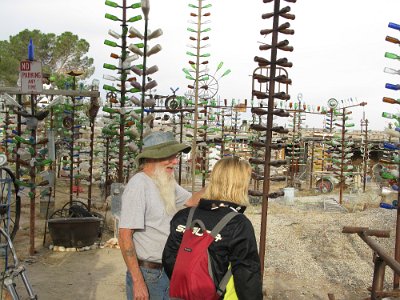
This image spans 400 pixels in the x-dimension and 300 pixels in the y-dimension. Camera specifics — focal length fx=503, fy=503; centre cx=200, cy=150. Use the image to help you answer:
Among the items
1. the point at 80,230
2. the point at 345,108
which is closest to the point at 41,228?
the point at 80,230

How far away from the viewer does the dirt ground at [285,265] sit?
5582mm

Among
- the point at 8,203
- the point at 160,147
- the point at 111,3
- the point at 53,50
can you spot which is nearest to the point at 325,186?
the point at 111,3

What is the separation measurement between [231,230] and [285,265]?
4978 millimetres

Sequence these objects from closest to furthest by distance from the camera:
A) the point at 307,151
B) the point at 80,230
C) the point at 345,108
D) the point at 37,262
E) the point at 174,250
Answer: the point at 174,250 < the point at 37,262 < the point at 80,230 < the point at 345,108 < the point at 307,151

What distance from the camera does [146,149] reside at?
2.84m

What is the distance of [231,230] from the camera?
2160mm

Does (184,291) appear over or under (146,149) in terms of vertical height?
under

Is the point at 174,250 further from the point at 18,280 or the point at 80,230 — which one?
the point at 80,230

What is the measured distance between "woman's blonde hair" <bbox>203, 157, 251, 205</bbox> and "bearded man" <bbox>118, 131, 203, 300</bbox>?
30cm

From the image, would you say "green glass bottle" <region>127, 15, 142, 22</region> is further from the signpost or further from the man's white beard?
the man's white beard

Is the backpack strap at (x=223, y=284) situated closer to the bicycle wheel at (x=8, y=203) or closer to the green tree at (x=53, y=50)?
the bicycle wheel at (x=8, y=203)

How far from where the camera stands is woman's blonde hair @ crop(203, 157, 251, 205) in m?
2.27

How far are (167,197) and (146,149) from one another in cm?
32

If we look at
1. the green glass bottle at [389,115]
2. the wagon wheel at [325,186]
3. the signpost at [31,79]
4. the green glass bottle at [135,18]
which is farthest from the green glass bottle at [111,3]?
the wagon wheel at [325,186]
